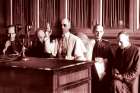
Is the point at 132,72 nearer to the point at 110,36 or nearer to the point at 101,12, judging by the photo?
the point at 110,36

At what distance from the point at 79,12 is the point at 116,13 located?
78cm

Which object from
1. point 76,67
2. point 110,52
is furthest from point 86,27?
point 76,67

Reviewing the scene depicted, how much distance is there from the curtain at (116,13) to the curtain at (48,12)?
1.11 metres

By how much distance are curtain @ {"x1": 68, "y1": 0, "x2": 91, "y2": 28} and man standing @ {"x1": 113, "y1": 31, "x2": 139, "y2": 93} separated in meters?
1.44

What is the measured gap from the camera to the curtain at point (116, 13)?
5.88 metres

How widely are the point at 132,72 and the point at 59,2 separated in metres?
2.49

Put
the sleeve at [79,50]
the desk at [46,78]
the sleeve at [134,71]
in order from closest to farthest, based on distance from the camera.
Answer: the desk at [46,78]
the sleeve at [134,71]
the sleeve at [79,50]

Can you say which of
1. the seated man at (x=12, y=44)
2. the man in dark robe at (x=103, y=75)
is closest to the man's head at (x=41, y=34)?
the seated man at (x=12, y=44)

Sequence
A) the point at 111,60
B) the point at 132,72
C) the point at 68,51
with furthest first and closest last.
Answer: the point at 68,51 < the point at 111,60 < the point at 132,72

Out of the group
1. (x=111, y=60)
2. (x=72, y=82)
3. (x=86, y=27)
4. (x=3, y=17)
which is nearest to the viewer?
(x=72, y=82)

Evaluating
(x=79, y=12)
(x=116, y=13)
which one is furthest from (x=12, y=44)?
(x=116, y=13)

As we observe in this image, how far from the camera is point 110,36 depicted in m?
5.93

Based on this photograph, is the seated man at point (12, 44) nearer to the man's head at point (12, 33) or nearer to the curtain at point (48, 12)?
the man's head at point (12, 33)

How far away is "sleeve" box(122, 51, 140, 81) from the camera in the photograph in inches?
189
